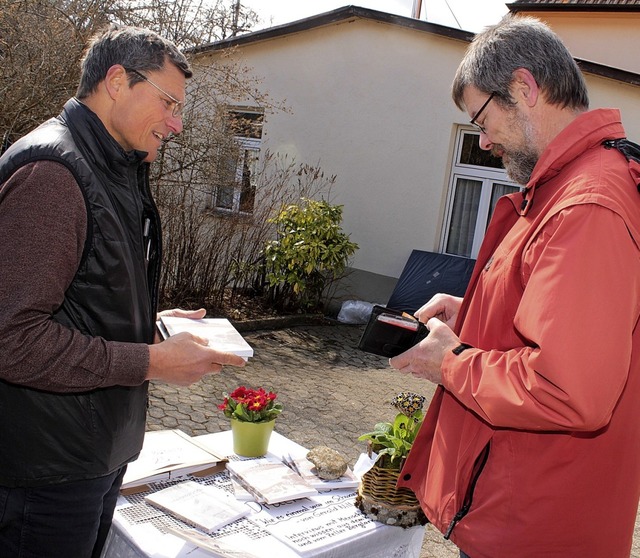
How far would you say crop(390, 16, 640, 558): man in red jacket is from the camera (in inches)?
53.2

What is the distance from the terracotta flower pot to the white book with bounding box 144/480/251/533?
0.34m

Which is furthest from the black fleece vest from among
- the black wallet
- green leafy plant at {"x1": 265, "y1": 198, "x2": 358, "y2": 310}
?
green leafy plant at {"x1": 265, "y1": 198, "x2": 358, "y2": 310}

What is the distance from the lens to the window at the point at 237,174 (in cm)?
867

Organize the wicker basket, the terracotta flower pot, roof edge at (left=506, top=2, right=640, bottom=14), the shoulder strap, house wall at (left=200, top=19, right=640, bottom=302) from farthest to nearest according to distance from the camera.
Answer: roof edge at (left=506, top=2, right=640, bottom=14), house wall at (left=200, top=19, right=640, bottom=302), the terracotta flower pot, the wicker basket, the shoulder strap

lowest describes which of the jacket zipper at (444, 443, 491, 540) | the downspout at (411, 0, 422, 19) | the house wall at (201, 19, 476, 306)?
the jacket zipper at (444, 443, 491, 540)

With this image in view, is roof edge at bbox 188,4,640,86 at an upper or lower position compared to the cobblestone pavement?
upper

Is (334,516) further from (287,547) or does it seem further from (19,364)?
(19,364)

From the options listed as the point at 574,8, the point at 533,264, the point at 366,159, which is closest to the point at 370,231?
the point at 366,159

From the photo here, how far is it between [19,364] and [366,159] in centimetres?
907

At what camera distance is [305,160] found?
10.8 m

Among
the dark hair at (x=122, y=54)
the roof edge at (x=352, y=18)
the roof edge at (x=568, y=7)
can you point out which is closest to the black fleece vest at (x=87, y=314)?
the dark hair at (x=122, y=54)

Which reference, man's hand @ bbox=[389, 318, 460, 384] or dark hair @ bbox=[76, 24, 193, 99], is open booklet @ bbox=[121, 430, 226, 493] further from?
dark hair @ bbox=[76, 24, 193, 99]

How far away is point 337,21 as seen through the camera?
10312mm

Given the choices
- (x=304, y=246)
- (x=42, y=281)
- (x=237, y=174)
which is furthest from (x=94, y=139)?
(x=237, y=174)
